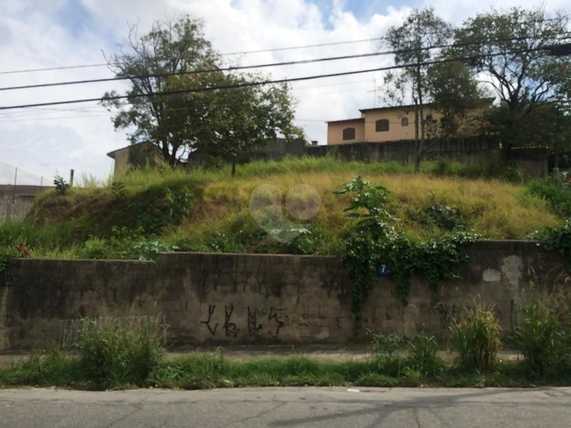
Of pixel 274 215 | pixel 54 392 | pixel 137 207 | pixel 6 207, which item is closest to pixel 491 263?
pixel 274 215

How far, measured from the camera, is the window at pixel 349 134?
43.6 metres

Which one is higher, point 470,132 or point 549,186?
point 470,132

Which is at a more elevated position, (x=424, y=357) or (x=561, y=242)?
(x=561, y=242)

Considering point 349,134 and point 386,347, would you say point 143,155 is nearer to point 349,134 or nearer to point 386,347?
point 386,347

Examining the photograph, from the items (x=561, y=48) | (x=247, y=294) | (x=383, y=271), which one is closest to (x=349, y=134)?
(x=561, y=48)

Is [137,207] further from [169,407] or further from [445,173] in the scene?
[445,173]

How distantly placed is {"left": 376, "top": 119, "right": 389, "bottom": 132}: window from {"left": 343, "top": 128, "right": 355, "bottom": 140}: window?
2787mm

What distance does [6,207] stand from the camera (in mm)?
20750

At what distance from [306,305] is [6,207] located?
1633cm

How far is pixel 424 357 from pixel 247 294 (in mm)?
3858

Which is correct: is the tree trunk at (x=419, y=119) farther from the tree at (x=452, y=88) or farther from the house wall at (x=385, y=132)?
the house wall at (x=385, y=132)

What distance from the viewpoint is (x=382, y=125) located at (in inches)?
1624

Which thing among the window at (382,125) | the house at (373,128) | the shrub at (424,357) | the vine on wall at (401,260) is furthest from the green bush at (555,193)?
the window at (382,125)

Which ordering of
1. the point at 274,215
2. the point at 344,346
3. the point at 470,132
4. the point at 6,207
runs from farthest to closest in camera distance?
1. the point at 470,132
2. the point at 6,207
3. the point at 274,215
4. the point at 344,346
